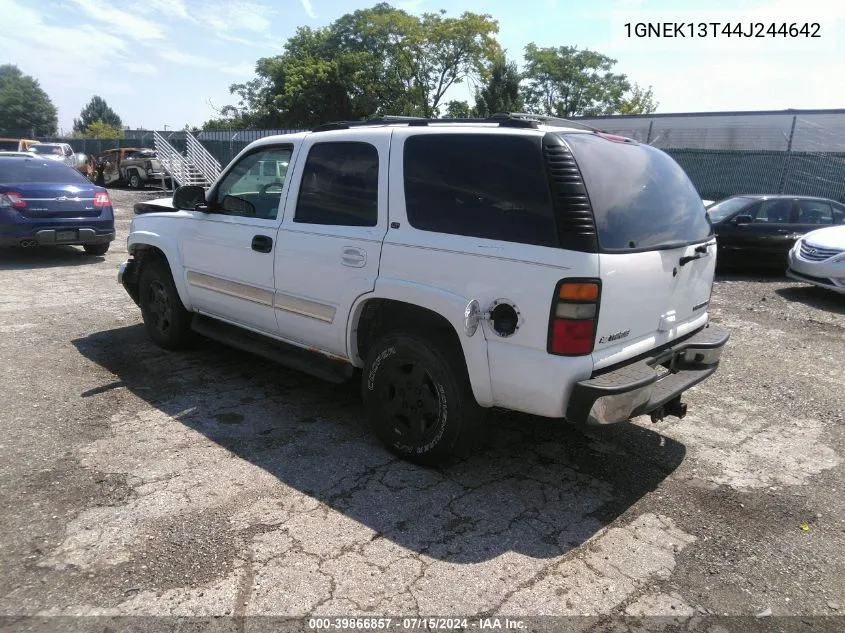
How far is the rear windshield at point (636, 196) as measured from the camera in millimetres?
3102

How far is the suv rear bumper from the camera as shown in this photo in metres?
2.98

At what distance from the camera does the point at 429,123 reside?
389cm

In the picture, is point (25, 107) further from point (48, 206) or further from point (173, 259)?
point (173, 259)

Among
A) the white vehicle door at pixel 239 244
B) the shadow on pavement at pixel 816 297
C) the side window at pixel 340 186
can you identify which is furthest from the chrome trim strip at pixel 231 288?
the shadow on pavement at pixel 816 297

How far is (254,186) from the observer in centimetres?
477

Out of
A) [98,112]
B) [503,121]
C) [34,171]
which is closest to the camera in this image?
[503,121]

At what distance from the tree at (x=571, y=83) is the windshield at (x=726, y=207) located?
5438cm

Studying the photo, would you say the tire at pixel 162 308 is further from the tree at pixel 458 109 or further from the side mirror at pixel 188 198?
the tree at pixel 458 109

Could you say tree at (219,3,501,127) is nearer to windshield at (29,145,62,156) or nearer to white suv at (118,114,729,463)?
windshield at (29,145,62,156)

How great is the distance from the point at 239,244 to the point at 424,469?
2.19 m

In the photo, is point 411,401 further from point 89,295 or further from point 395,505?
point 89,295

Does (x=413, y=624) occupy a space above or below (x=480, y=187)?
below

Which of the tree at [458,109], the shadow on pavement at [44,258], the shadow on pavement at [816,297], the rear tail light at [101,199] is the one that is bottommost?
the shadow on pavement at [816,297]

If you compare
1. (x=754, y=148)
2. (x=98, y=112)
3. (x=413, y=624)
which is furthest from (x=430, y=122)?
(x=98, y=112)
